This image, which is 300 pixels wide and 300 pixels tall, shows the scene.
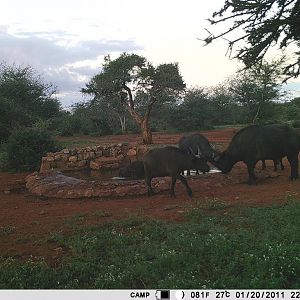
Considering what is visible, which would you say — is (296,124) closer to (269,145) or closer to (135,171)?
(269,145)

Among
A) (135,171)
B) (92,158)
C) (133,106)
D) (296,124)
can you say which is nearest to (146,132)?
(133,106)

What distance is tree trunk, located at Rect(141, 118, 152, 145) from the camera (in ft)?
52.8

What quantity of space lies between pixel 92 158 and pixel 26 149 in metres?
2.31

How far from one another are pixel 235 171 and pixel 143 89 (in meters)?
8.42

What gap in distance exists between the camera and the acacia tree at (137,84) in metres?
16.5

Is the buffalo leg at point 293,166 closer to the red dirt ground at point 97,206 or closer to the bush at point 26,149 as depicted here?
the red dirt ground at point 97,206

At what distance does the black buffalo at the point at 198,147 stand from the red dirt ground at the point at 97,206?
20.4 inches

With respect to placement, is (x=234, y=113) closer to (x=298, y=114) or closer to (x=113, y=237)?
(x=298, y=114)

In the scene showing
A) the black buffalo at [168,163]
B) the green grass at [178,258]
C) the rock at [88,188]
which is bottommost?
the green grass at [178,258]

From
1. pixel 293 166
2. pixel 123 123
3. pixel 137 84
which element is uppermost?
pixel 137 84

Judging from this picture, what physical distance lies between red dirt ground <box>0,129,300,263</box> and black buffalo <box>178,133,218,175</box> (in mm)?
519

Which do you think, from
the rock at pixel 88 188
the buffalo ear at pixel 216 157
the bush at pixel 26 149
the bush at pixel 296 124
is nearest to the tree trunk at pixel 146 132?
the bush at pixel 26 149

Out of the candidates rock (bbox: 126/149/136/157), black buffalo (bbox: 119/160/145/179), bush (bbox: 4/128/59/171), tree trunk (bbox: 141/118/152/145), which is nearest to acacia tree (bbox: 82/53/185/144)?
tree trunk (bbox: 141/118/152/145)

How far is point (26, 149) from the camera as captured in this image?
43.6 feet
